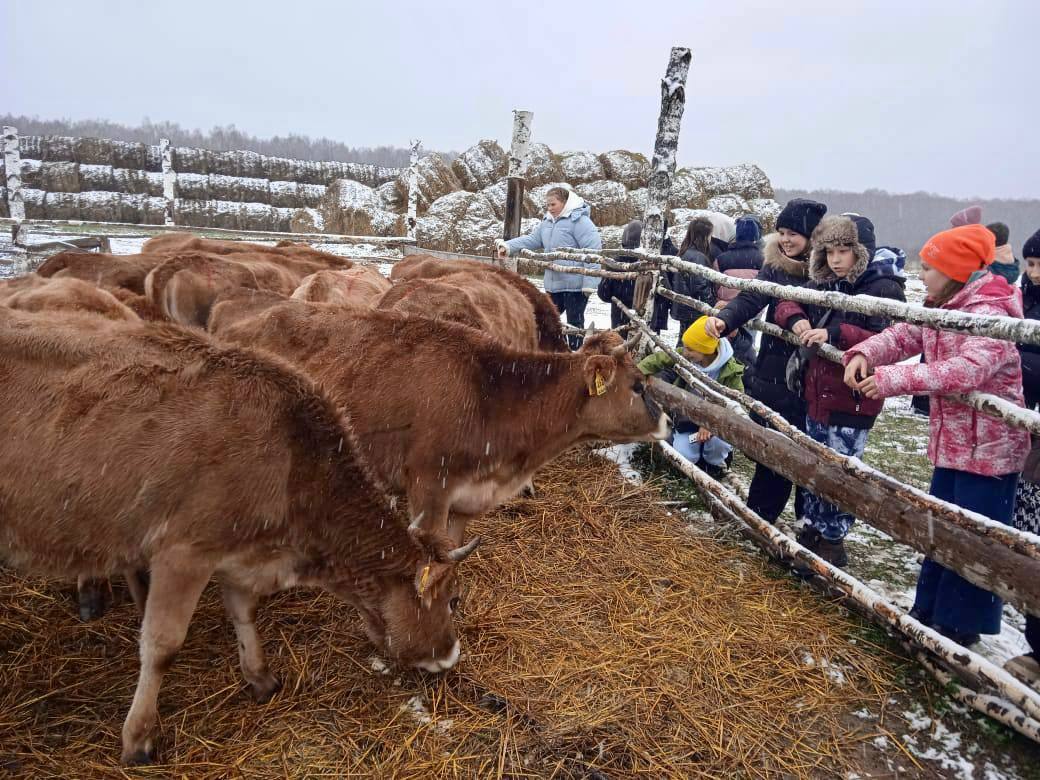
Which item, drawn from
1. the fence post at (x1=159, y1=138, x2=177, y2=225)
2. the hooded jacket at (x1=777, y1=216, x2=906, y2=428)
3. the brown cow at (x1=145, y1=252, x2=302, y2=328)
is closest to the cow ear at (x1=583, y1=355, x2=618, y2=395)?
the hooded jacket at (x1=777, y1=216, x2=906, y2=428)

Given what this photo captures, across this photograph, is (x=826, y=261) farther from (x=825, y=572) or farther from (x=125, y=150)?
(x=125, y=150)

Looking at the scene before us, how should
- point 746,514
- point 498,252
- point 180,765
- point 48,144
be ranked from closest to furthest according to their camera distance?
point 180,765 < point 746,514 < point 498,252 < point 48,144

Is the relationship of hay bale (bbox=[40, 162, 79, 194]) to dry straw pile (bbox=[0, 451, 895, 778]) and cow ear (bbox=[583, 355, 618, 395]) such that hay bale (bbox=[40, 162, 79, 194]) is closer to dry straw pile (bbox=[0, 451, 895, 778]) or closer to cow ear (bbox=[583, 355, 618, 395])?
dry straw pile (bbox=[0, 451, 895, 778])

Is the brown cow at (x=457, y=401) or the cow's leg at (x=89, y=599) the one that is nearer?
the cow's leg at (x=89, y=599)

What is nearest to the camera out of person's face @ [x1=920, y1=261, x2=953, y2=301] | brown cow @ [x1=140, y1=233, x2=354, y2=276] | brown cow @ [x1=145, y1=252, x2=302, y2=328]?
person's face @ [x1=920, y1=261, x2=953, y2=301]

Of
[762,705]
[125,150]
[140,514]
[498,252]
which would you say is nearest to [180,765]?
[140,514]

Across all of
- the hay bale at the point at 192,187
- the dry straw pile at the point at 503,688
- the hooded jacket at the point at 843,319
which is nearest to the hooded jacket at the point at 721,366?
the hooded jacket at the point at 843,319

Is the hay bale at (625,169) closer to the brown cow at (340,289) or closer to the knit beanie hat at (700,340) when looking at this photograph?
the brown cow at (340,289)

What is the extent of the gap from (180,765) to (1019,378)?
428 cm

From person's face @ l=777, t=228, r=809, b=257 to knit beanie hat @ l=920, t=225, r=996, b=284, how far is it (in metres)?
1.47

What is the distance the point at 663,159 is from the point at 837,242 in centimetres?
268

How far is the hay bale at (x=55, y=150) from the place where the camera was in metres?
26.6

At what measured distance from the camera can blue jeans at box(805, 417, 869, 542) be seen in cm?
432

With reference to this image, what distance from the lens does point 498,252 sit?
8812 millimetres
